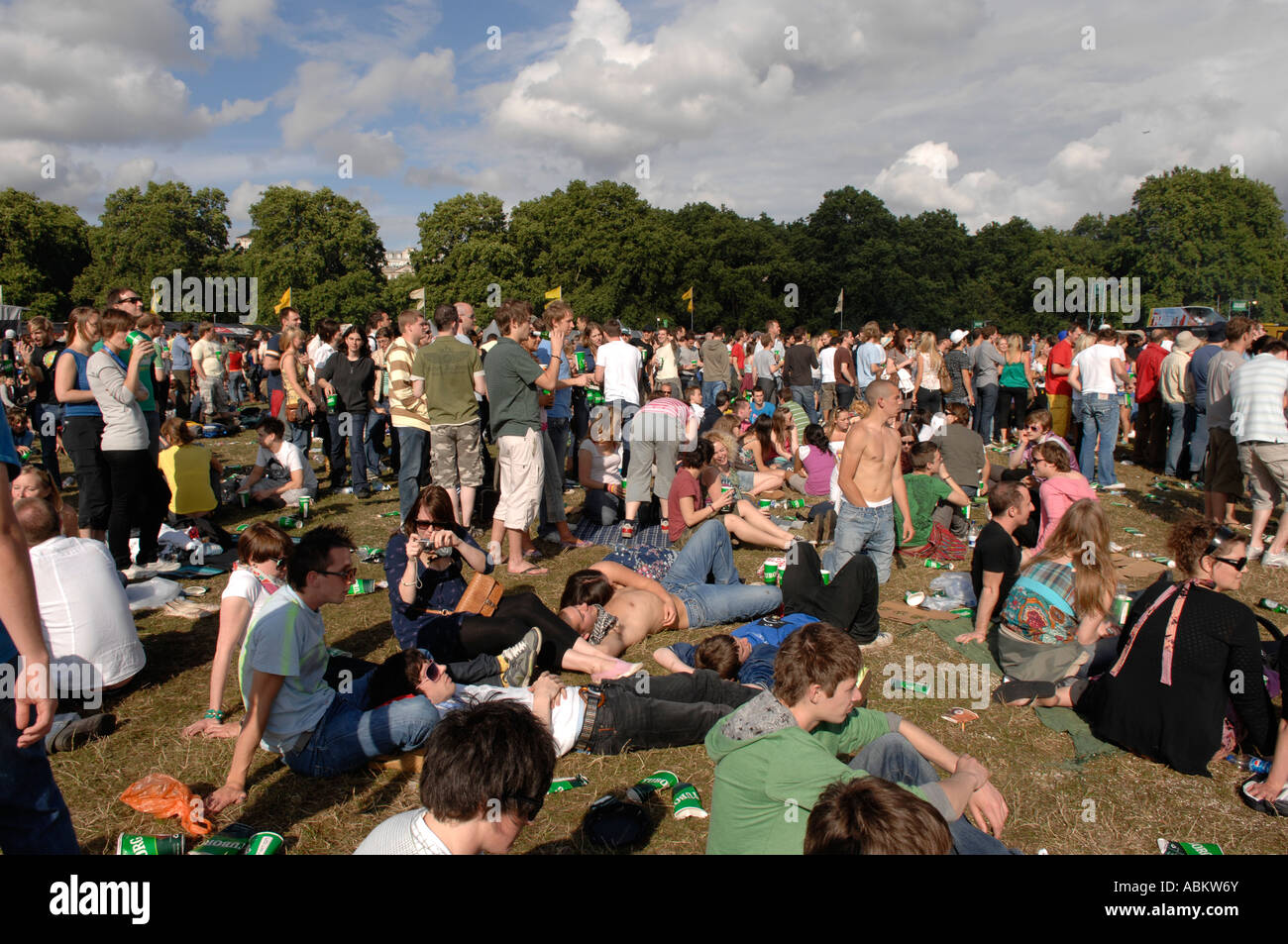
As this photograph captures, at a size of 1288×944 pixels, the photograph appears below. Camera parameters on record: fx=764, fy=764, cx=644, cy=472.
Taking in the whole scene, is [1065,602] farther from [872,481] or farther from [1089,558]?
[872,481]

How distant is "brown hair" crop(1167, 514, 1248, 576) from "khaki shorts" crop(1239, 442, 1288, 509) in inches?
149

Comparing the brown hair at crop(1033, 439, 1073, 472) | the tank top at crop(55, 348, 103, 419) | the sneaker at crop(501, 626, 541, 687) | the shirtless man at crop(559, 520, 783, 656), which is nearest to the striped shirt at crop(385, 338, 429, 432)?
the tank top at crop(55, 348, 103, 419)

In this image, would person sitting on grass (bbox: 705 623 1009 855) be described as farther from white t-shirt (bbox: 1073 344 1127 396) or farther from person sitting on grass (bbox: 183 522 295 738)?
white t-shirt (bbox: 1073 344 1127 396)

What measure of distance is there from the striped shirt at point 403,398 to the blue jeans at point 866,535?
14.0ft

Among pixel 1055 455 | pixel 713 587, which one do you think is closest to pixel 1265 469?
pixel 1055 455

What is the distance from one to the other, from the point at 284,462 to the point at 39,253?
52.6 meters

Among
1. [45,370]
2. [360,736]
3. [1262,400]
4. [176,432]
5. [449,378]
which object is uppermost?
[45,370]

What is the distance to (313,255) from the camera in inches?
2050

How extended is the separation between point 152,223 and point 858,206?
48.4 meters

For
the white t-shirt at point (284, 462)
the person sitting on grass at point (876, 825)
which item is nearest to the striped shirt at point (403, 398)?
the white t-shirt at point (284, 462)

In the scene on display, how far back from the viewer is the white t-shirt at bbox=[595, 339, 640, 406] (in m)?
10.0

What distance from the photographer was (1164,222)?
178 ft

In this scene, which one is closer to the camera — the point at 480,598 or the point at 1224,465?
the point at 480,598
